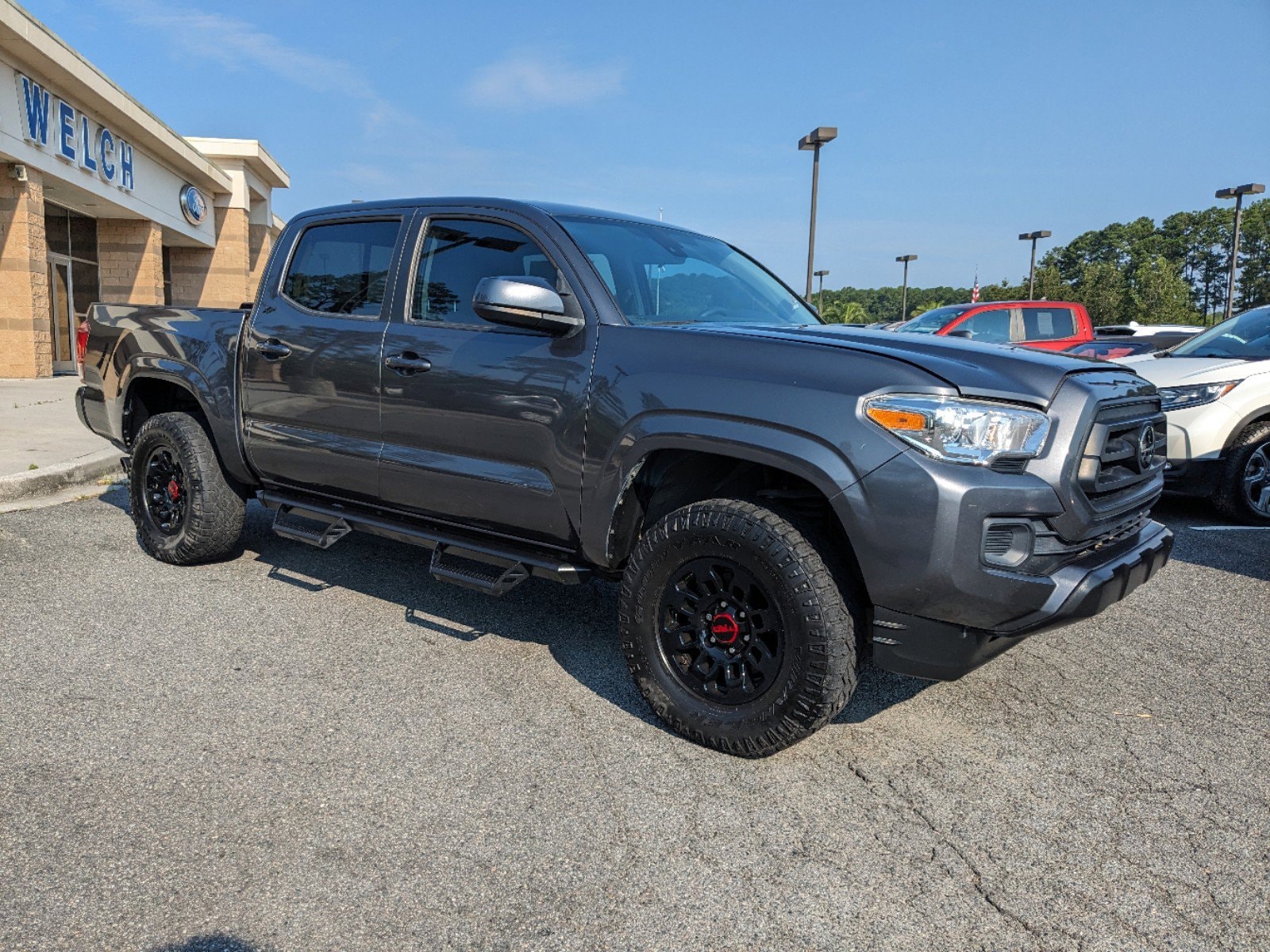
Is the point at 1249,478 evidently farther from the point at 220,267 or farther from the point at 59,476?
the point at 220,267

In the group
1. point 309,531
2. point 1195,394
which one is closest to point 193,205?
point 309,531

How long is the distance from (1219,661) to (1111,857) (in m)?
1.97

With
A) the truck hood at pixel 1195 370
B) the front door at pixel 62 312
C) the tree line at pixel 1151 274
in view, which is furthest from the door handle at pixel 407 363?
the tree line at pixel 1151 274

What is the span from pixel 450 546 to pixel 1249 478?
19.4ft

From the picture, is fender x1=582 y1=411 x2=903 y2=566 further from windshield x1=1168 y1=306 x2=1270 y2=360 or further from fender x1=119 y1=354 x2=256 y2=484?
windshield x1=1168 y1=306 x2=1270 y2=360

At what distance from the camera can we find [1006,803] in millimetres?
2928

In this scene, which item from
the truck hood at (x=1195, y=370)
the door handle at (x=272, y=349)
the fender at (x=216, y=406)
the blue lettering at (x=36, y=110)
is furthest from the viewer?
the blue lettering at (x=36, y=110)

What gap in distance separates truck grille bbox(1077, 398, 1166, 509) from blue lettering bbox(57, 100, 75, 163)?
19.7 m

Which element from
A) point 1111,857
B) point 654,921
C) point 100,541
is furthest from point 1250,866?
point 100,541

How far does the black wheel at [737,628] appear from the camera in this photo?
297 centimetres

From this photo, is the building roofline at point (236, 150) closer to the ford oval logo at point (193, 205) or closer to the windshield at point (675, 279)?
the ford oval logo at point (193, 205)

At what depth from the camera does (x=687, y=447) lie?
126 inches

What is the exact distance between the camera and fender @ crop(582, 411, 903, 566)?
293cm

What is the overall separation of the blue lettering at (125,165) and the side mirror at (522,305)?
69.8 feet
